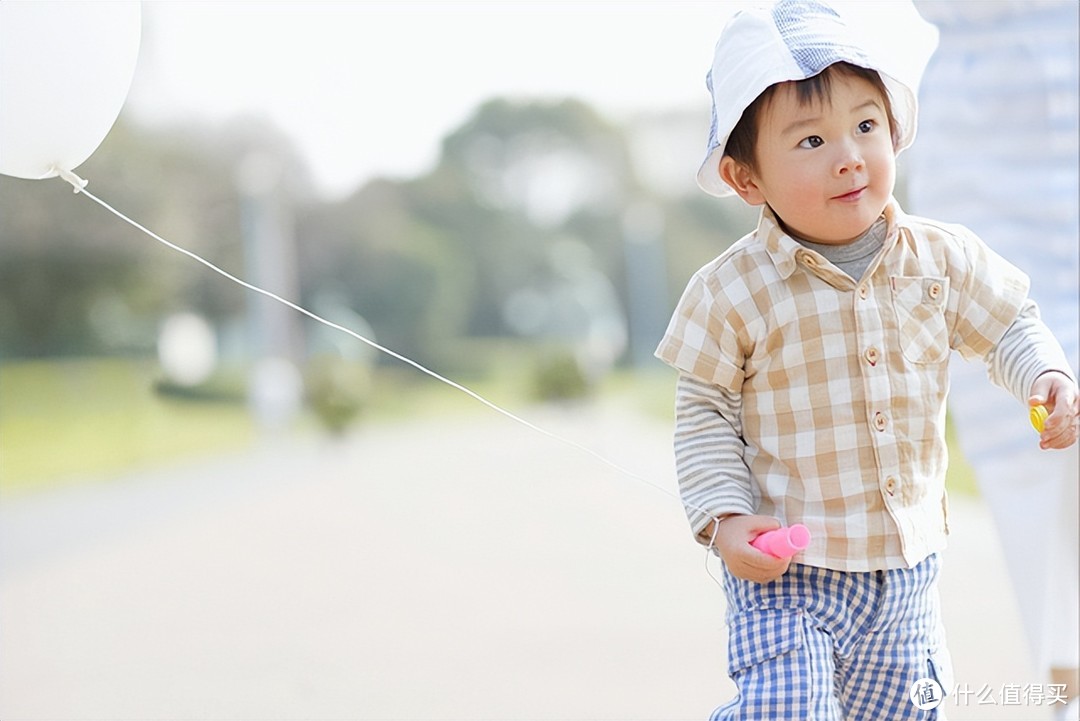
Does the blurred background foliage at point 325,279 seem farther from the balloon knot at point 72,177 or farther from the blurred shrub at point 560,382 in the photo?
the balloon knot at point 72,177

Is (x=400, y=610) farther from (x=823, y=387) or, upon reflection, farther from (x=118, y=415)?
(x=118, y=415)

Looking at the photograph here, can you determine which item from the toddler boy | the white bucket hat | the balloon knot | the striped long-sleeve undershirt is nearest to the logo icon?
the toddler boy

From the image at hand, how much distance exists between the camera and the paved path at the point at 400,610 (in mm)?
2201

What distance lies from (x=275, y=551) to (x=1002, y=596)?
249cm

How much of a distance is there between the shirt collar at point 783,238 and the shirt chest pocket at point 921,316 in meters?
0.05

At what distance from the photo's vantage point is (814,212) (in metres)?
1.33

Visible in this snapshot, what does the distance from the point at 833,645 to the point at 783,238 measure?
1.42ft

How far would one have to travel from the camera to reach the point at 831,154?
1.30 metres

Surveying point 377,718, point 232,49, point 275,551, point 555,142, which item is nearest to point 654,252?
point 555,142

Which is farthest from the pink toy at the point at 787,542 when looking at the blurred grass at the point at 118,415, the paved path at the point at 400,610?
the blurred grass at the point at 118,415

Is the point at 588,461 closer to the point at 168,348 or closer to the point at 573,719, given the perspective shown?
the point at 573,719

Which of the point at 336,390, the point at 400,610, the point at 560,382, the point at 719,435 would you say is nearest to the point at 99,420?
the point at 336,390

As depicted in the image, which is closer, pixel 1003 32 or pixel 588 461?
pixel 1003 32

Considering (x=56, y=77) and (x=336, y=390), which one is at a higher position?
(x=336, y=390)
